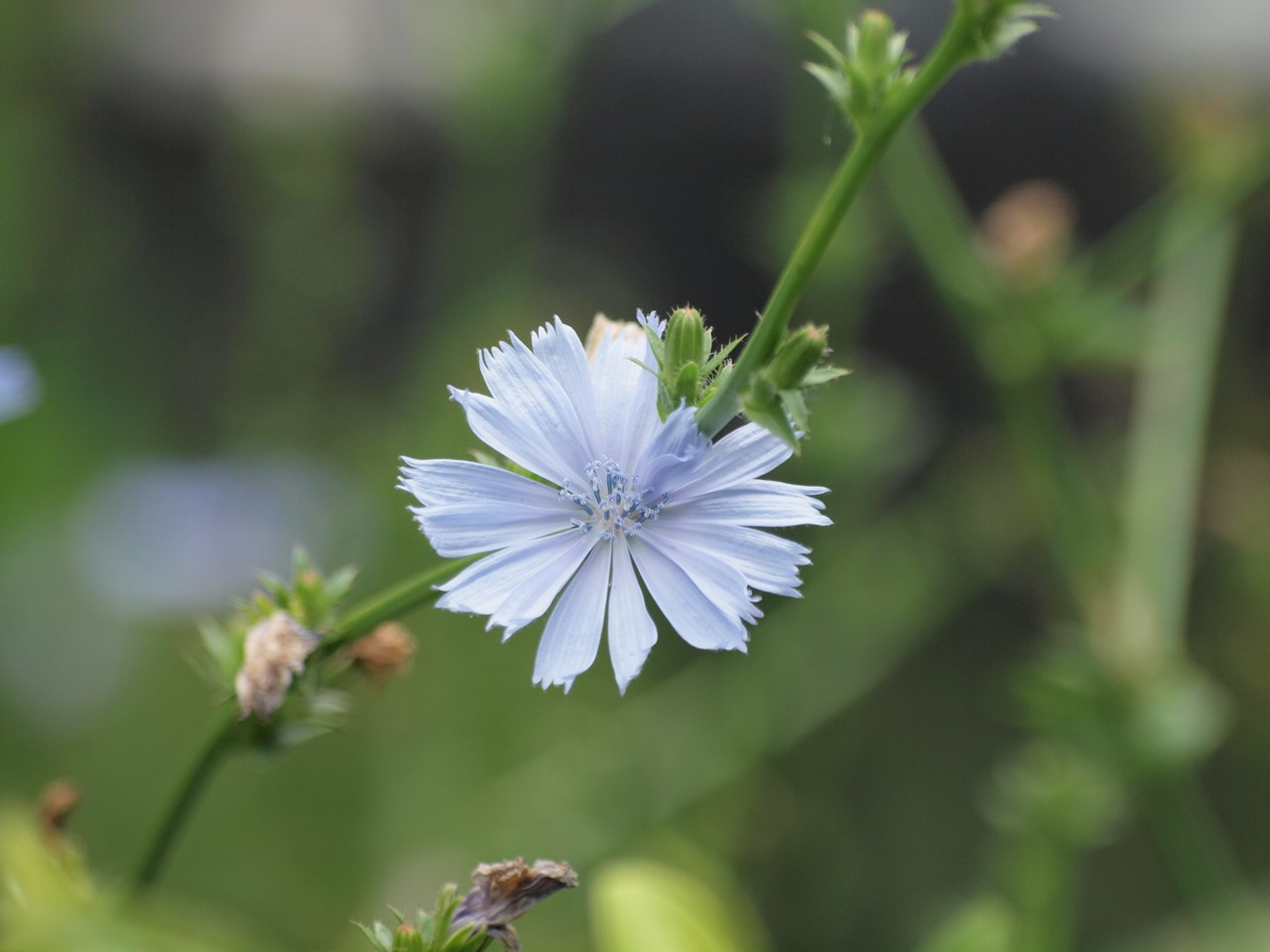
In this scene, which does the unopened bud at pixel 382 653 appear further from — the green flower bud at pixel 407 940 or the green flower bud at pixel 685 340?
the green flower bud at pixel 685 340

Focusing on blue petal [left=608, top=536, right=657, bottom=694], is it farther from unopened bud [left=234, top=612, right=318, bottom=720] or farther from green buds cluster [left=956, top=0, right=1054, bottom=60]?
green buds cluster [left=956, top=0, right=1054, bottom=60]

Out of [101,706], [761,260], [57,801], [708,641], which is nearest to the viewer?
[708,641]

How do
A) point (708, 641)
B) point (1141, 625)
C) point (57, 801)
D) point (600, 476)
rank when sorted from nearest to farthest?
1. point (708, 641)
2. point (600, 476)
3. point (57, 801)
4. point (1141, 625)

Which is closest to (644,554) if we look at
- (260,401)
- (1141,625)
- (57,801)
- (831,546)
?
(57,801)

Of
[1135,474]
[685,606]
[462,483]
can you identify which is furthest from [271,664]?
[1135,474]

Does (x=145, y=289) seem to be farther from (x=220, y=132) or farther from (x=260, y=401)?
(x=260, y=401)

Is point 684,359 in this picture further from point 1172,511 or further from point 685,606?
point 1172,511
